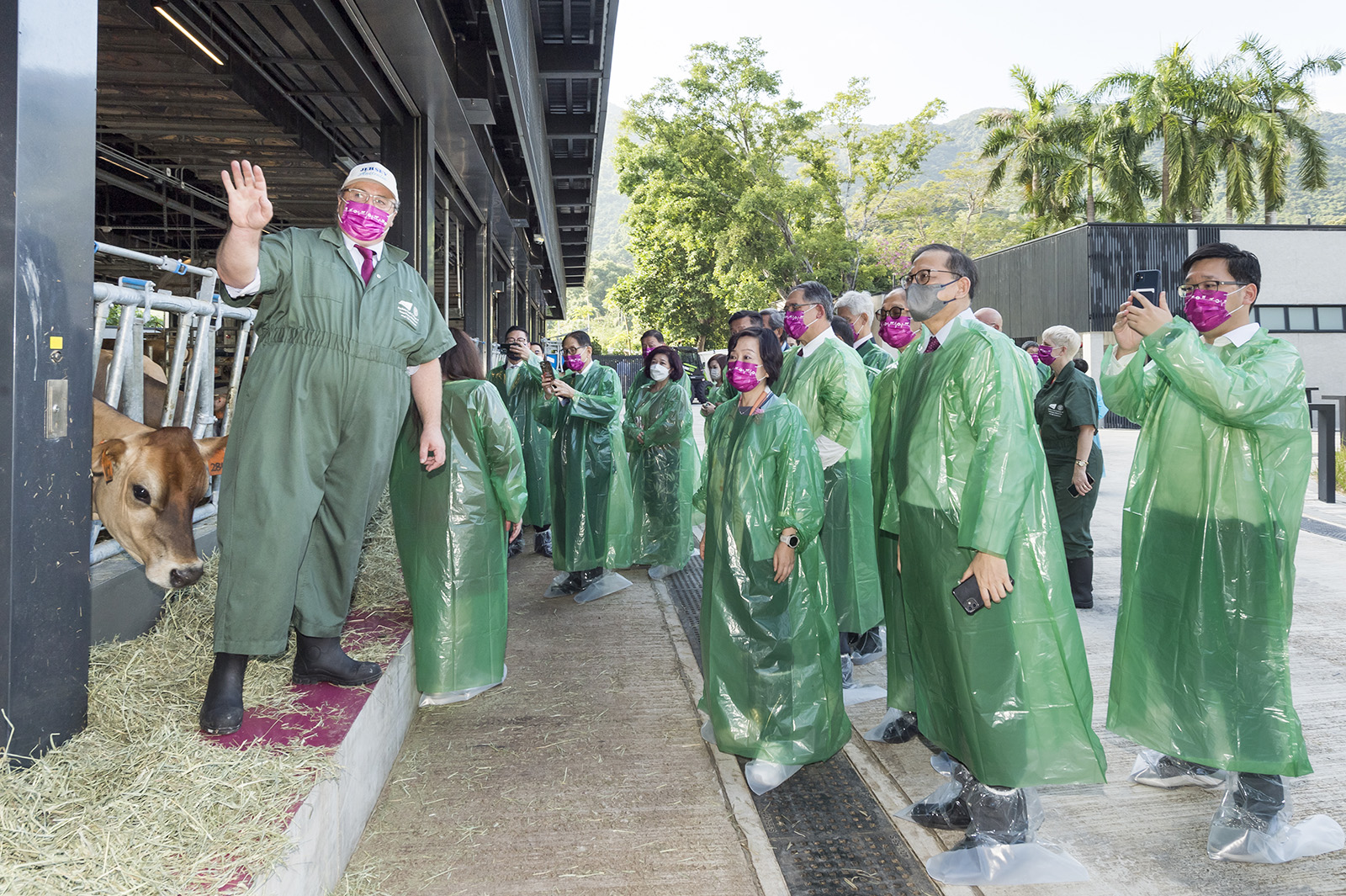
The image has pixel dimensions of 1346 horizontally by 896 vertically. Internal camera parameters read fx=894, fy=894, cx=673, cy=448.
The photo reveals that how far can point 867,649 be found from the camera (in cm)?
512

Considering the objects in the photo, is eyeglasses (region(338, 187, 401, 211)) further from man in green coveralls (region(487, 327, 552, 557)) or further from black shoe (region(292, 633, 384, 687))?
man in green coveralls (region(487, 327, 552, 557))

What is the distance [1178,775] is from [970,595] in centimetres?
148

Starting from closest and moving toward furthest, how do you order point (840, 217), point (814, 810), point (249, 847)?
point (249, 847), point (814, 810), point (840, 217)

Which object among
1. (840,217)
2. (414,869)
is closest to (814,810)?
(414,869)

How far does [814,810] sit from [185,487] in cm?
241

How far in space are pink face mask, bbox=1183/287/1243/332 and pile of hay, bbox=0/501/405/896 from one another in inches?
125

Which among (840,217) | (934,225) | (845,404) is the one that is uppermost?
(934,225)

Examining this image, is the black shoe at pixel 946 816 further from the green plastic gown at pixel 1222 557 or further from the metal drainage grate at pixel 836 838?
the green plastic gown at pixel 1222 557

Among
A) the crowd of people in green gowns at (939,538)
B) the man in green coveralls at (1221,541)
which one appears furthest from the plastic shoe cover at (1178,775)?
the man in green coveralls at (1221,541)

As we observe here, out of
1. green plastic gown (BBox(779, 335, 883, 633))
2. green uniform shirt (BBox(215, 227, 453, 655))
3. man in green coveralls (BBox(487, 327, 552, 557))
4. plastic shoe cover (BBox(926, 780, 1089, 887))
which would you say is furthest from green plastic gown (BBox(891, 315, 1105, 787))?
man in green coveralls (BBox(487, 327, 552, 557))

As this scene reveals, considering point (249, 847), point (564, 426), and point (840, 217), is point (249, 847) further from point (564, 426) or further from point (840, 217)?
point (840, 217)

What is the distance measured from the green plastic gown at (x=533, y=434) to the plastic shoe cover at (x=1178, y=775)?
519 cm

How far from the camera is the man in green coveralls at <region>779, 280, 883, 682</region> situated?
14.7 ft

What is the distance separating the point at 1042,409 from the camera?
6.05 m
